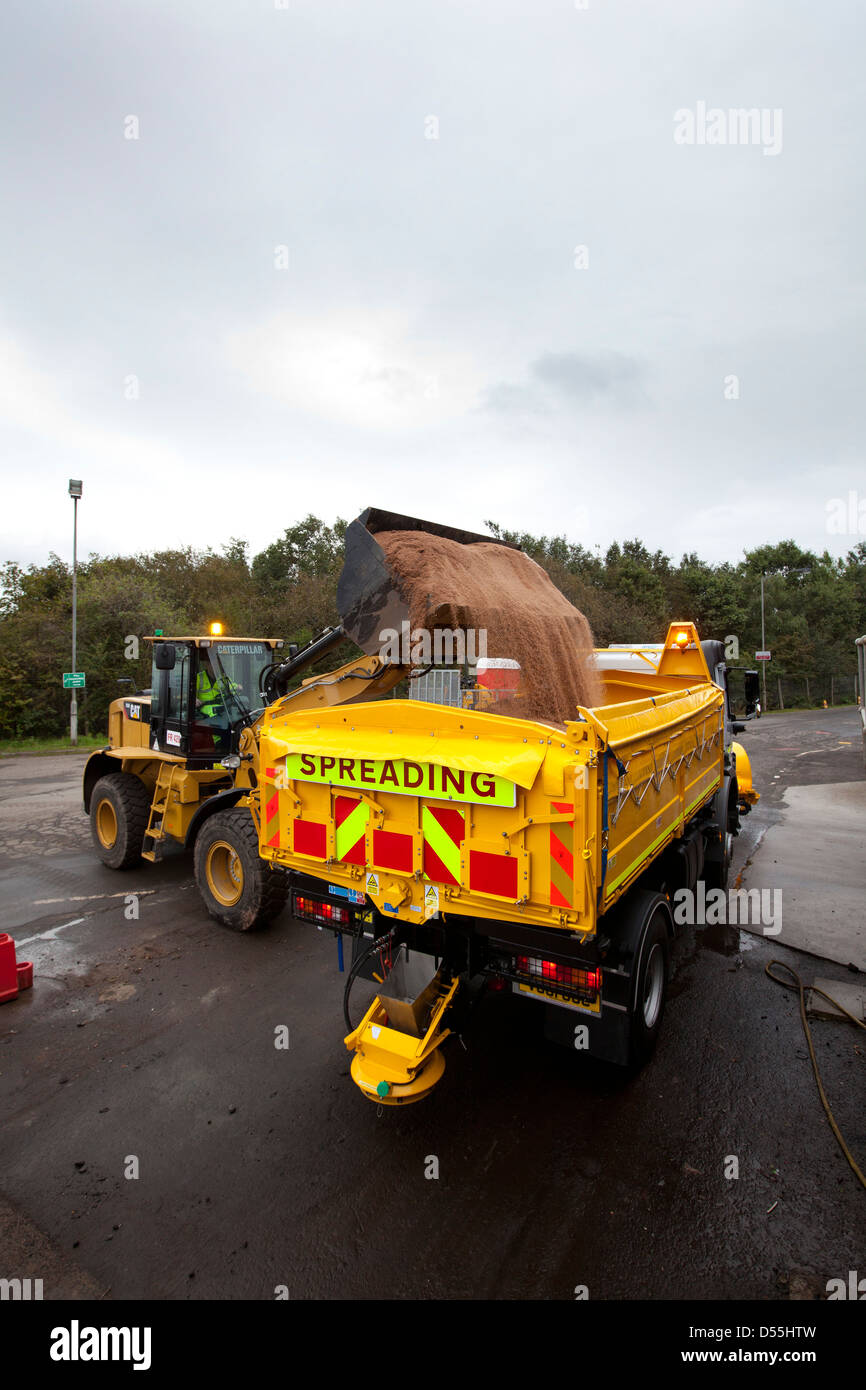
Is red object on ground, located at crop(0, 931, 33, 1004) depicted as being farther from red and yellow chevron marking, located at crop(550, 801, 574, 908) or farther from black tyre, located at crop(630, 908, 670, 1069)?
black tyre, located at crop(630, 908, 670, 1069)

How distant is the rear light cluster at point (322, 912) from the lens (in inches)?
149

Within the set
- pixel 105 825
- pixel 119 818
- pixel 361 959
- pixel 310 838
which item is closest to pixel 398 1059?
pixel 361 959

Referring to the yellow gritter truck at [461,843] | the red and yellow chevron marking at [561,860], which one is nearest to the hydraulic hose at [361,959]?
the yellow gritter truck at [461,843]

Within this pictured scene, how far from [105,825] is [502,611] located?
6220 millimetres

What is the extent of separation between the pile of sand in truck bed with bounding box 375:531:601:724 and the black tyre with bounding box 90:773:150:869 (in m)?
5.05

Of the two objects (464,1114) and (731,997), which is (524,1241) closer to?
(464,1114)

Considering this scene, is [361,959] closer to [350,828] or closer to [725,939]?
[350,828]

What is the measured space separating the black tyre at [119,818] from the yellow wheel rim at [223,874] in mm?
1864

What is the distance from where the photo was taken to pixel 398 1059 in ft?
10.4

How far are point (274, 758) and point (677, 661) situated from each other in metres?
5.24

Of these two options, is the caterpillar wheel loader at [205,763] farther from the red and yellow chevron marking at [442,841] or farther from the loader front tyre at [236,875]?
the red and yellow chevron marking at [442,841]

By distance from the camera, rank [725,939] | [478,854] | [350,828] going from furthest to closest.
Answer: [725,939] → [350,828] → [478,854]
